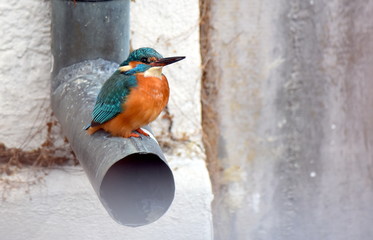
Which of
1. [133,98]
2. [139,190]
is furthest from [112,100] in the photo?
[139,190]

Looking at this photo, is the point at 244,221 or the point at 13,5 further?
the point at 244,221

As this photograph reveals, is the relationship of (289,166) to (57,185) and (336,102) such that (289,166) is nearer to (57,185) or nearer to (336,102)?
(336,102)

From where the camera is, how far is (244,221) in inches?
132

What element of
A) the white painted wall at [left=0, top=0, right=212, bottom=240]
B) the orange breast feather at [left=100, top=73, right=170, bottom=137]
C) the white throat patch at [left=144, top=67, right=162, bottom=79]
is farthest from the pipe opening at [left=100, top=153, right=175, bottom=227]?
the white painted wall at [left=0, top=0, right=212, bottom=240]

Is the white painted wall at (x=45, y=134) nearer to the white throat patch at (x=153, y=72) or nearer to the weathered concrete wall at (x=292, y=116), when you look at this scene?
the weathered concrete wall at (x=292, y=116)

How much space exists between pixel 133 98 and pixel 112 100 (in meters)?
0.07

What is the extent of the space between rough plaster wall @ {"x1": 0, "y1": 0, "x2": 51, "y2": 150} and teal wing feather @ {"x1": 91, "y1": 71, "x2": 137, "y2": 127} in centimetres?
61

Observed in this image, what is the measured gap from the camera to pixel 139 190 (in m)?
2.31

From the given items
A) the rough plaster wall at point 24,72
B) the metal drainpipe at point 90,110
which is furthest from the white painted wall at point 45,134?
the metal drainpipe at point 90,110

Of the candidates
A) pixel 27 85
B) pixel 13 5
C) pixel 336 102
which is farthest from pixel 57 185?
pixel 336 102

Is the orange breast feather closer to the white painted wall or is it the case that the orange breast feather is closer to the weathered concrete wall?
the white painted wall

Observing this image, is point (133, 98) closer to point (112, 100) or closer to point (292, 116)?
point (112, 100)

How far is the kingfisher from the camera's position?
7.57 feet

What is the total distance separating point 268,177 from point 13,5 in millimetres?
1343
